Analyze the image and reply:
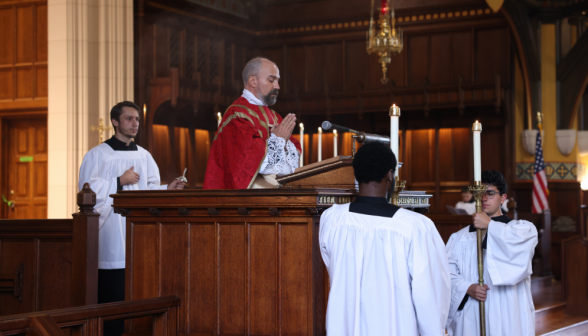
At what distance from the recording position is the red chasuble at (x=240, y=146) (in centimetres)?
372

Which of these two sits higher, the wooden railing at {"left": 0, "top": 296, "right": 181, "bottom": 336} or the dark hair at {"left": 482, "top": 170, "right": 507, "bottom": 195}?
the dark hair at {"left": 482, "top": 170, "right": 507, "bottom": 195}

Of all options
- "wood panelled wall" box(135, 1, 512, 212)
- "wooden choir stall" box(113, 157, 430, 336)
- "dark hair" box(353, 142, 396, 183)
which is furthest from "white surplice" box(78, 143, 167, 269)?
"wood panelled wall" box(135, 1, 512, 212)

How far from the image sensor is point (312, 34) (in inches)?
504

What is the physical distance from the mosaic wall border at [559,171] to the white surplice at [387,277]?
32.1ft

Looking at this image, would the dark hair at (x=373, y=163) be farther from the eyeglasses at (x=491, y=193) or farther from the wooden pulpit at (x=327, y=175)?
the eyeglasses at (x=491, y=193)

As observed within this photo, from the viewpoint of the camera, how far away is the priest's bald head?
4.02 metres

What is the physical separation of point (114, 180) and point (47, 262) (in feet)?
2.35

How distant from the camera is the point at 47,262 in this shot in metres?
4.46

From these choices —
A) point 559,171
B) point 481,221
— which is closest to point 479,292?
point 481,221

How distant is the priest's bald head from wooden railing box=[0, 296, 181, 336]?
1.55 metres

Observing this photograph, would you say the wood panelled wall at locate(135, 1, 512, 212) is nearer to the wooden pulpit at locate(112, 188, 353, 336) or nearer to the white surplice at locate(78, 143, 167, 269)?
the white surplice at locate(78, 143, 167, 269)

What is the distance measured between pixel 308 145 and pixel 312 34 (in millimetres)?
2197

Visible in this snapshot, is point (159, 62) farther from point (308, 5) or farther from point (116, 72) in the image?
point (308, 5)

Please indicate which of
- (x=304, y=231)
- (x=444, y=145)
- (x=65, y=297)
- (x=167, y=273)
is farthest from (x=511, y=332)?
(x=444, y=145)
